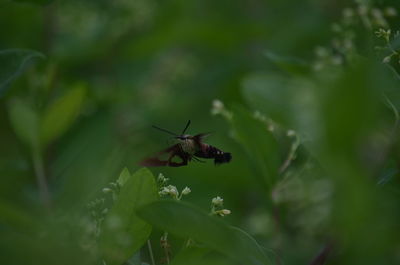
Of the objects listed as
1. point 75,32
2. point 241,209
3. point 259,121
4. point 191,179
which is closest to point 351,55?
point 259,121

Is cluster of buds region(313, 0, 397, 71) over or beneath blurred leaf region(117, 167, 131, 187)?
over

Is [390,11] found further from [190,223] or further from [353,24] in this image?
[190,223]

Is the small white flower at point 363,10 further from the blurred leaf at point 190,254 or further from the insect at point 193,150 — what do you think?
the blurred leaf at point 190,254

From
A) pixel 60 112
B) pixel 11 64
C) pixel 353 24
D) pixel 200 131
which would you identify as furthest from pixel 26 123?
pixel 353 24

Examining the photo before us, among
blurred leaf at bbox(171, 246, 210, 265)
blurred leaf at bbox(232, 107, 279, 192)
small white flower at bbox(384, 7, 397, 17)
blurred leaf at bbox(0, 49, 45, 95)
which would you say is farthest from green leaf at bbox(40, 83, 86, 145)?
blurred leaf at bbox(171, 246, 210, 265)

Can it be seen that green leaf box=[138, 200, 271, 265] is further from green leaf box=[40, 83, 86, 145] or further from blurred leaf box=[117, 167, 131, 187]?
green leaf box=[40, 83, 86, 145]

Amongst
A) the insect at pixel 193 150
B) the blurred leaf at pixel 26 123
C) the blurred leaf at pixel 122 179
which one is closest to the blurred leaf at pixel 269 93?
the insect at pixel 193 150

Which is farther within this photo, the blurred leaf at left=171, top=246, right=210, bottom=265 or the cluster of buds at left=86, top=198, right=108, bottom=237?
the cluster of buds at left=86, top=198, right=108, bottom=237
